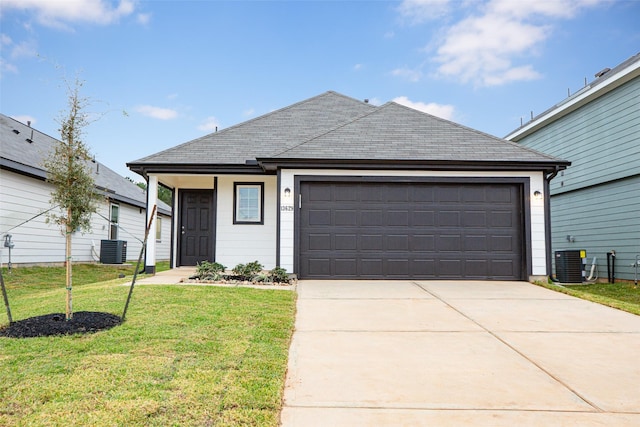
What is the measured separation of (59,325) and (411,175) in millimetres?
6793

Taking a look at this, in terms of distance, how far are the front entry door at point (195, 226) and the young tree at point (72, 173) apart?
6399 millimetres

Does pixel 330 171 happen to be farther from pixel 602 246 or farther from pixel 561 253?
pixel 602 246

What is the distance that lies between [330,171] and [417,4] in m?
7.06

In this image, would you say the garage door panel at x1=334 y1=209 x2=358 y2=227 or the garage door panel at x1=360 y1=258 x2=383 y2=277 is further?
the garage door panel at x1=334 y1=209 x2=358 y2=227

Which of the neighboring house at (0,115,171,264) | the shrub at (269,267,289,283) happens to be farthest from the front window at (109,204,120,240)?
the shrub at (269,267,289,283)

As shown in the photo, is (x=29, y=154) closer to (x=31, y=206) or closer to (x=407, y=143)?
(x=31, y=206)

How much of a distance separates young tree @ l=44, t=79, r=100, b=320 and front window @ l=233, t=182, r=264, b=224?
233 inches

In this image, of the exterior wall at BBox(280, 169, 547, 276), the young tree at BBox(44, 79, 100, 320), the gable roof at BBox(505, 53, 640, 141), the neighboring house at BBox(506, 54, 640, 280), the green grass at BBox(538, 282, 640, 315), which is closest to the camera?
the young tree at BBox(44, 79, 100, 320)

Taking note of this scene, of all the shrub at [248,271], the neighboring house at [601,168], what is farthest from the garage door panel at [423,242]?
the neighboring house at [601,168]

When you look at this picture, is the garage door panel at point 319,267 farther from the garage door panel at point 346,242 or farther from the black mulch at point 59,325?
the black mulch at point 59,325

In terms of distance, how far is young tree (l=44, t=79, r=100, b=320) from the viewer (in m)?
4.38

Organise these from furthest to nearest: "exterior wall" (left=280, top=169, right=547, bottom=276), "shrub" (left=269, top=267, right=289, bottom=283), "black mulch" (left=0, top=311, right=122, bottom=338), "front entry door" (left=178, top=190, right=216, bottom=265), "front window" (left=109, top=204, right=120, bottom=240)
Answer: "front window" (left=109, top=204, right=120, bottom=240) < "front entry door" (left=178, top=190, right=216, bottom=265) < "exterior wall" (left=280, top=169, right=547, bottom=276) < "shrub" (left=269, top=267, right=289, bottom=283) < "black mulch" (left=0, top=311, right=122, bottom=338)

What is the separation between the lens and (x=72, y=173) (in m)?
4.41

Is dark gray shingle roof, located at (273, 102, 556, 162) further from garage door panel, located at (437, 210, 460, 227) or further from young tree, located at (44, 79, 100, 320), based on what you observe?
young tree, located at (44, 79, 100, 320)
